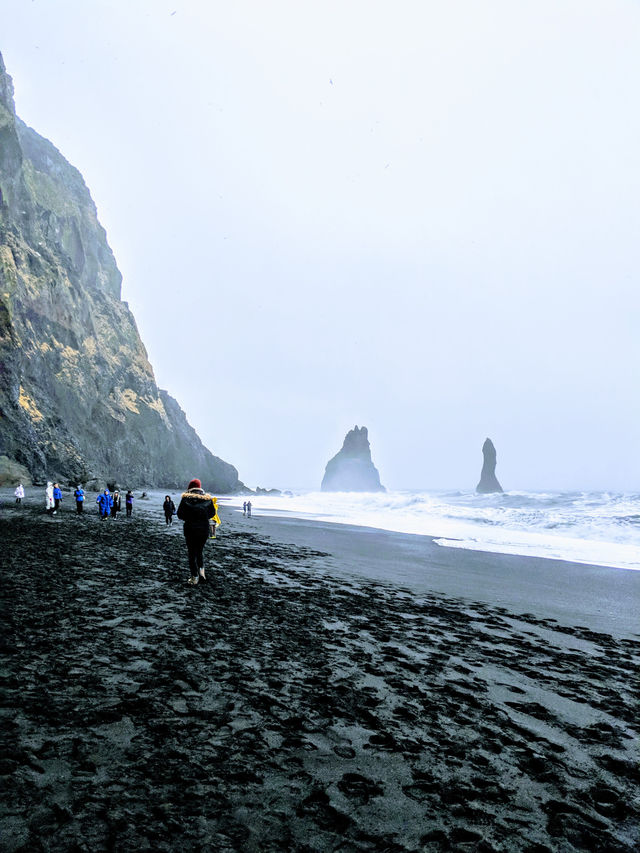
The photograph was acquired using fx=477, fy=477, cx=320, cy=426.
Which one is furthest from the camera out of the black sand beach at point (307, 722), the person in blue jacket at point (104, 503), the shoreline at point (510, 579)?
A: the person in blue jacket at point (104, 503)

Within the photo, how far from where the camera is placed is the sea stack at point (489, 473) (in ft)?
551

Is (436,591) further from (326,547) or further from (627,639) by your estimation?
(326,547)

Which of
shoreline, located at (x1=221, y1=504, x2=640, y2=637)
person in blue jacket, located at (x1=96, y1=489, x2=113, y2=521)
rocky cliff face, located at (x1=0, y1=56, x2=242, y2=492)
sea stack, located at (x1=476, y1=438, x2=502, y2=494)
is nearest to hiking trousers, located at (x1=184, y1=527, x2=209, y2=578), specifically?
shoreline, located at (x1=221, y1=504, x2=640, y2=637)

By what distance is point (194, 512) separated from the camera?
10633 mm

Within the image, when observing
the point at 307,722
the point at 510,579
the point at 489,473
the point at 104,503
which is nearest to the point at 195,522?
the point at 307,722

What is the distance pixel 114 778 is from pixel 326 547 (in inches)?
684

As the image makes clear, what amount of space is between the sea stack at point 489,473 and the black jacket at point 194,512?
555ft

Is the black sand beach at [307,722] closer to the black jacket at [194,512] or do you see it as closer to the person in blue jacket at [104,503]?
the black jacket at [194,512]

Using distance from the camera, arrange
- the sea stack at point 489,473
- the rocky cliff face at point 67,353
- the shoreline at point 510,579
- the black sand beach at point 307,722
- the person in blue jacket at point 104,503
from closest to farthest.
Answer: the black sand beach at point 307,722 → the shoreline at point 510,579 → the person in blue jacket at point 104,503 → the rocky cliff face at point 67,353 → the sea stack at point 489,473

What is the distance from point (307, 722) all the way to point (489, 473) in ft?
575

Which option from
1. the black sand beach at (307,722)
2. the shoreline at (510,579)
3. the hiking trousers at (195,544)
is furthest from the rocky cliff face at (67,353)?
the black sand beach at (307,722)

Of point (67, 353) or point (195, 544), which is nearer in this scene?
point (195, 544)

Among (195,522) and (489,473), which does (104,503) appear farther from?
(489,473)

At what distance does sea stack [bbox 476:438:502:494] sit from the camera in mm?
168000
